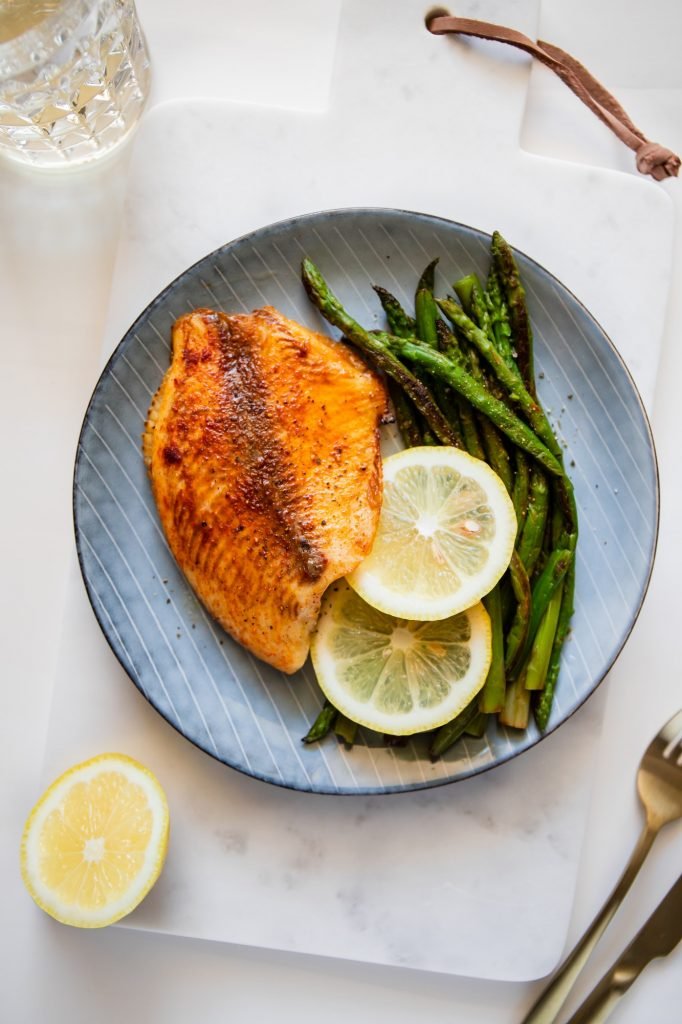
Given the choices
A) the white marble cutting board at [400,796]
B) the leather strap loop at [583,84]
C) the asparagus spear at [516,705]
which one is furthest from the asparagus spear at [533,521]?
the leather strap loop at [583,84]

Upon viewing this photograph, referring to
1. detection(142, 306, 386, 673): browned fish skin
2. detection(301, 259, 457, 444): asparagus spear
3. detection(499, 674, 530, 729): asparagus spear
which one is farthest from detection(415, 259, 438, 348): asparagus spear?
detection(499, 674, 530, 729): asparagus spear

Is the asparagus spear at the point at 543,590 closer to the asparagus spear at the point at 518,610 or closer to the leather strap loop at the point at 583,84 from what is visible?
the asparagus spear at the point at 518,610

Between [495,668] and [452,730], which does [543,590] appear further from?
[452,730]

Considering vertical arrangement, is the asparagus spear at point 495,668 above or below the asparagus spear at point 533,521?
below

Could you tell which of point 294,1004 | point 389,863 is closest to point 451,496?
point 389,863

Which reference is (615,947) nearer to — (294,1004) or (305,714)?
(294,1004)

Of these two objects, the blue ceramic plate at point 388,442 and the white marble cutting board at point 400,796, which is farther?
the white marble cutting board at point 400,796
